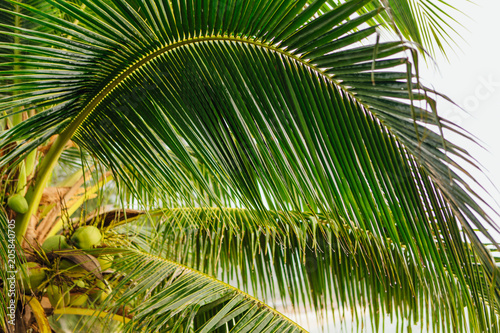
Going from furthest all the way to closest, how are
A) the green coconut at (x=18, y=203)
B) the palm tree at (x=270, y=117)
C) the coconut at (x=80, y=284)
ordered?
the coconut at (x=80, y=284) < the green coconut at (x=18, y=203) < the palm tree at (x=270, y=117)

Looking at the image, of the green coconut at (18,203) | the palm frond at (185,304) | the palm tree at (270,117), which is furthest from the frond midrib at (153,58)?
the palm frond at (185,304)

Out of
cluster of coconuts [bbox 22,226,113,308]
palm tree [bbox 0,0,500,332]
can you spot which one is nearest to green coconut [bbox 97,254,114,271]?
cluster of coconuts [bbox 22,226,113,308]

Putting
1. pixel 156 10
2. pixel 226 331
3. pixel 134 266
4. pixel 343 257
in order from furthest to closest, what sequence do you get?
1. pixel 343 257
2. pixel 134 266
3. pixel 226 331
4. pixel 156 10

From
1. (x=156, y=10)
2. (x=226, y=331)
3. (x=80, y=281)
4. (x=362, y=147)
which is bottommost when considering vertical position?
(x=226, y=331)

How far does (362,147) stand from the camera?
2.07ft

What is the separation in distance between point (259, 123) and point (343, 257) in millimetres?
833

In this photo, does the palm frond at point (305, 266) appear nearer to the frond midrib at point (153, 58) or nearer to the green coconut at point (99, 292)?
the green coconut at point (99, 292)

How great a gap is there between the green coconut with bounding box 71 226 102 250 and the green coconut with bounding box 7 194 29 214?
6.1 inches

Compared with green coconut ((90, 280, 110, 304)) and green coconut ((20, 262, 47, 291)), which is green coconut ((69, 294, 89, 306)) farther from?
green coconut ((20, 262, 47, 291))

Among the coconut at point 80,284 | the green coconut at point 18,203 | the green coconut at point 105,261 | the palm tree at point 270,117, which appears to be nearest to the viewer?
the palm tree at point 270,117

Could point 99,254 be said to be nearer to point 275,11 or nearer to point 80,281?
point 80,281

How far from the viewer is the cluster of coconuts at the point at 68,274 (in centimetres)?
102

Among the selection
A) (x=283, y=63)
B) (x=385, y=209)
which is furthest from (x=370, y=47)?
(x=385, y=209)

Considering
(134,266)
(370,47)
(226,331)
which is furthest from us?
(134,266)
